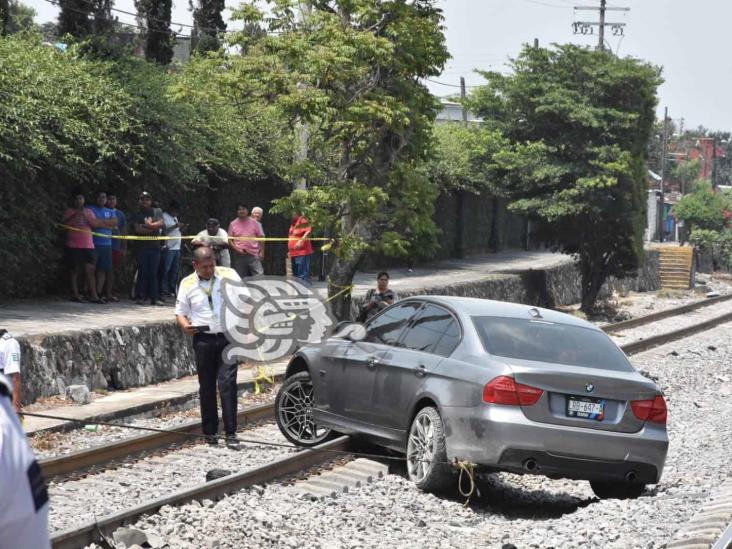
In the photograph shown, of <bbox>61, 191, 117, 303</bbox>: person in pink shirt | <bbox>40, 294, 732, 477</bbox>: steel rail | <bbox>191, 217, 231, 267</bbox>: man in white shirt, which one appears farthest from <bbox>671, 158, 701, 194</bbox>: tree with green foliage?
<bbox>40, 294, 732, 477</bbox>: steel rail

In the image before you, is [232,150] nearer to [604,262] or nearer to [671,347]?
[671,347]

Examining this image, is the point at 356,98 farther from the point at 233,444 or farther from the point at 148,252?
the point at 233,444

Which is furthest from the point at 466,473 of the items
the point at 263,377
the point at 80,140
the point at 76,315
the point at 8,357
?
the point at 80,140

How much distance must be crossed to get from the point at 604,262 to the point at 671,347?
8420 mm

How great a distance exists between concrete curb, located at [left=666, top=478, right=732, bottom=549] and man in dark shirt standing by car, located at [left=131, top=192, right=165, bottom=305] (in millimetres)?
11784

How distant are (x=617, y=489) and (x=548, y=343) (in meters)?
1.29

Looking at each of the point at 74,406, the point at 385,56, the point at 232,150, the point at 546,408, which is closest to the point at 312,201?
the point at 385,56

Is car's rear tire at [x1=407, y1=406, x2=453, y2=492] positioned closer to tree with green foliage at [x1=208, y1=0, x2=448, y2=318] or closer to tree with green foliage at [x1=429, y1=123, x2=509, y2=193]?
tree with green foliage at [x1=208, y1=0, x2=448, y2=318]

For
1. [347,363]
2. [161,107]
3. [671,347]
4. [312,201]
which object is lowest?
[671,347]

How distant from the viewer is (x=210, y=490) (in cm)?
882

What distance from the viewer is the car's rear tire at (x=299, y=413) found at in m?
11.4

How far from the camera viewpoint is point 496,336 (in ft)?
31.9

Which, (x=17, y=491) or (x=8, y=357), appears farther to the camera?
(x=8, y=357)

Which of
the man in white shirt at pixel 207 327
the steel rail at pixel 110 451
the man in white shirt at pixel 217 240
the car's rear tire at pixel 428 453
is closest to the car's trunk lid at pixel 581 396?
the car's rear tire at pixel 428 453
